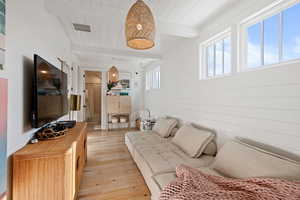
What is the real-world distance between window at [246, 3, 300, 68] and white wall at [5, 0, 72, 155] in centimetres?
253

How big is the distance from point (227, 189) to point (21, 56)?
7.29 ft

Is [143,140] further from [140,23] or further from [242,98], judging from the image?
[140,23]

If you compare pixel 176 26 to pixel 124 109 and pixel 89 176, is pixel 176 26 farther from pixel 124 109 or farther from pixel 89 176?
pixel 124 109

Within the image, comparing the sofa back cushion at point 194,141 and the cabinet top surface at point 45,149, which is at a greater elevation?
the cabinet top surface at point 45,149

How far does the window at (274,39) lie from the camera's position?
1.37m

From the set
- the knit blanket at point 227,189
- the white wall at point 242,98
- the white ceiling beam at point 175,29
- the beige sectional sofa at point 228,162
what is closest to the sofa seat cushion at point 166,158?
the beige sectional sofa at point 228,162

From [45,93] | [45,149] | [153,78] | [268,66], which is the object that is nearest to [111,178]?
[45,149]

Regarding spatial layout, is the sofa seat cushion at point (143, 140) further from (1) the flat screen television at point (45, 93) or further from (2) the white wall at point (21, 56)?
(2) the white wall at point (21, 56)

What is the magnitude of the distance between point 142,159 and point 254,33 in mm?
2265

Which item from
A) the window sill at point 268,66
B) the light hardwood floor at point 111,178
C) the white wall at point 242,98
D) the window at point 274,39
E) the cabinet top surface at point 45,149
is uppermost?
the window at point 274,39

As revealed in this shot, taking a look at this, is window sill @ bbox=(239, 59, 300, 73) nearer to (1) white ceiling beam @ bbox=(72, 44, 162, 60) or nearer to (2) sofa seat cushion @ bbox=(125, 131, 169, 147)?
(2) sofa seat cushion @ bbox=(125, 131, 169, 147)

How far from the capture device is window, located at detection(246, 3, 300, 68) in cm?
137

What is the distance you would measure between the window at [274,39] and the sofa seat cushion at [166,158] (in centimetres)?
142

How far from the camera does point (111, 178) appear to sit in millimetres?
2166
